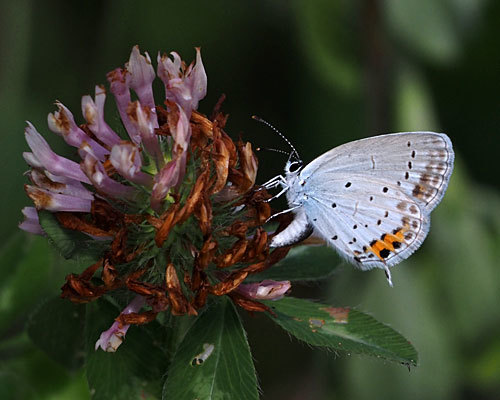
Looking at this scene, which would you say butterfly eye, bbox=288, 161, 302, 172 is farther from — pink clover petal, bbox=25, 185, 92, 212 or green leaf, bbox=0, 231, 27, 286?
green leaf, bbox=0, 231, 27, 286

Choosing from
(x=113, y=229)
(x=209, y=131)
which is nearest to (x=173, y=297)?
(x=113, y=229)

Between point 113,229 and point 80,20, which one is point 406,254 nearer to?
point 113,229

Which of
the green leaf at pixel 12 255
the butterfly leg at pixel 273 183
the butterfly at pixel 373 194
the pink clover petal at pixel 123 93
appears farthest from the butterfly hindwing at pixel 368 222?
A: the green leaf at pixel 12 255

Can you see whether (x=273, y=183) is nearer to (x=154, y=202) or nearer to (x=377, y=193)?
(x=377, y=193)

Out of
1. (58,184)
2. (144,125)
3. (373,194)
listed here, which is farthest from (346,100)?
(58,184)

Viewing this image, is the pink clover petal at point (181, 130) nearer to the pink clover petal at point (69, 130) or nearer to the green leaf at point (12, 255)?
the pink clover petal at point (69, 130)
